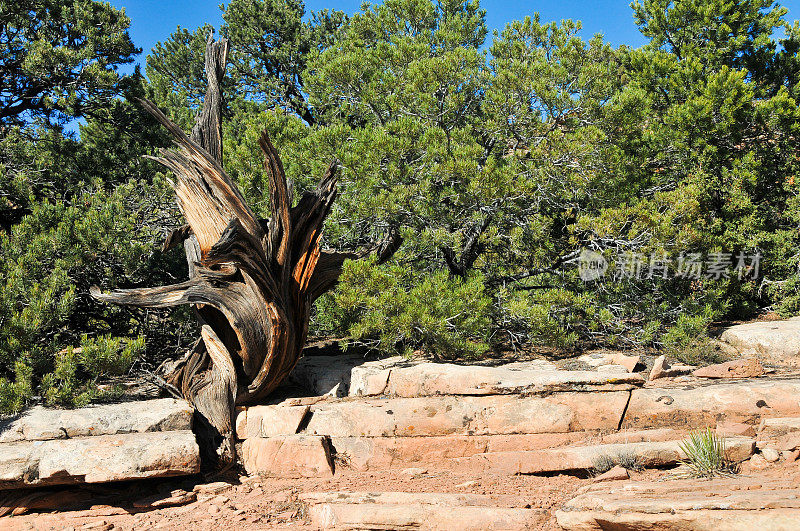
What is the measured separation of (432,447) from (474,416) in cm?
57

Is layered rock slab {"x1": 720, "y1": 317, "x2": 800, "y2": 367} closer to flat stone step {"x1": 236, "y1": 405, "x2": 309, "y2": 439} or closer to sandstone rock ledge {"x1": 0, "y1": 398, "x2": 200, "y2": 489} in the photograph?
flat stone step {"x1": 236, "y1": 405, "x2": 309, "y2": 439}

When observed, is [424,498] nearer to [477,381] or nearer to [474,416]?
[474,416]

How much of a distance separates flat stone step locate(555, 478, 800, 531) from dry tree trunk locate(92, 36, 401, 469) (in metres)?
4.16

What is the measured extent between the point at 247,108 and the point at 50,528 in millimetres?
10328

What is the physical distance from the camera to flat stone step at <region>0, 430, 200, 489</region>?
Answer: 5.66 meters

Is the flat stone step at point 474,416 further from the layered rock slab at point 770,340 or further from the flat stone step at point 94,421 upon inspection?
the layered rock slab at point 770,340

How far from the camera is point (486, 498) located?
5.00m

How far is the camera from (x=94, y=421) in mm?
6473

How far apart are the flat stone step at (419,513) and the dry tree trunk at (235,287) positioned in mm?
2311

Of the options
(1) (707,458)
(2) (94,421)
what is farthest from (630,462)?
(2) (94,421)

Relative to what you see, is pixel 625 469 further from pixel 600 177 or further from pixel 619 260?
pixel 600 177

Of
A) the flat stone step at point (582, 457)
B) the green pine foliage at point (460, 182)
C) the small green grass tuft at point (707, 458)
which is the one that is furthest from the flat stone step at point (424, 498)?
the green pine foliage at point (460, 182)

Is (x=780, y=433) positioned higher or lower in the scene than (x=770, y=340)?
lower

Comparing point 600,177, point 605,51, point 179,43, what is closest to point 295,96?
point 179,43
